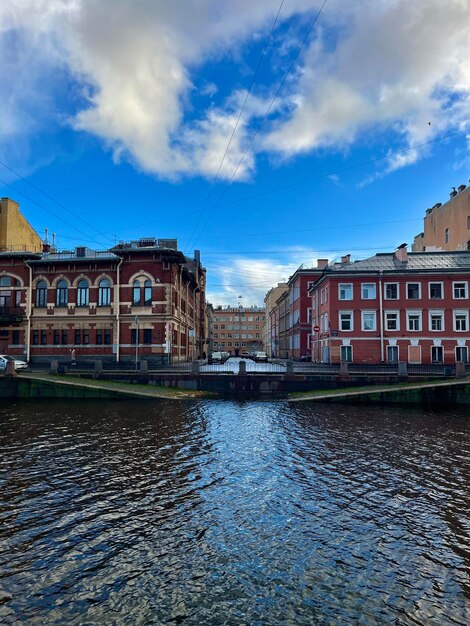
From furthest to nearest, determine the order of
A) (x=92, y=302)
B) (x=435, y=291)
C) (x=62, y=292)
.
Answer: (x=62, y=292)
(x=92, y=302)
(x=435, y=291)

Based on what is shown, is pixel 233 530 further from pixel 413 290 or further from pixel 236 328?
pixel 236 328

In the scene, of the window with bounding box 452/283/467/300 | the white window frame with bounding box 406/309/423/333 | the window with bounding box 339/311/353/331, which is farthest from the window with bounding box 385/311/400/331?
the window with bounding box 452/283/467/300

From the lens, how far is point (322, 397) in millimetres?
28469

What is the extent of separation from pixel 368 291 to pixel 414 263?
578 cm

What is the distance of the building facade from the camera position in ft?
166

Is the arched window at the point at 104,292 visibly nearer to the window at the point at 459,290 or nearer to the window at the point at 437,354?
the window at the point at 437,354

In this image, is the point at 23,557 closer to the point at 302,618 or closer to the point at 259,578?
the point at 259,578

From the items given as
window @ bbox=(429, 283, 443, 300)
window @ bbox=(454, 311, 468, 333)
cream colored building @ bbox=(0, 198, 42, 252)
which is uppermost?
cream colored building @ bbox=(0, 198, 42, 252)

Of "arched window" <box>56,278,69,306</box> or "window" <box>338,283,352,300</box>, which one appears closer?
"window" <box>338,283,352,300</box>

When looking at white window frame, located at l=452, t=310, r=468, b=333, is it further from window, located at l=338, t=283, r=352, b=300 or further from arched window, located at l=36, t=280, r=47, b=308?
arched window, located at l=36, t=280, r=47, b=308

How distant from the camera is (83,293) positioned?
147 feet

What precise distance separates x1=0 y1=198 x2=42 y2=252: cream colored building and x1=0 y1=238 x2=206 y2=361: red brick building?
8695mm

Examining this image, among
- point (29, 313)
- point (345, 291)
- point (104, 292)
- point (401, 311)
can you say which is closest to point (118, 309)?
point (104, 292)

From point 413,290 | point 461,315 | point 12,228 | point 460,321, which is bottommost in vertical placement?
point 460,321
